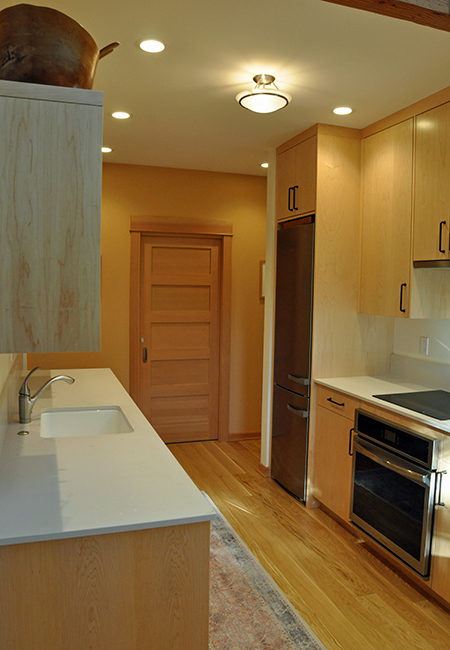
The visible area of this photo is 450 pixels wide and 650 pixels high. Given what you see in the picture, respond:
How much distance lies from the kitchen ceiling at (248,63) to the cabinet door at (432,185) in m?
0.17

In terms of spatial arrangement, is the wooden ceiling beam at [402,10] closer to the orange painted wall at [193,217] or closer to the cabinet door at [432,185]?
the cabinet door at [432,185]

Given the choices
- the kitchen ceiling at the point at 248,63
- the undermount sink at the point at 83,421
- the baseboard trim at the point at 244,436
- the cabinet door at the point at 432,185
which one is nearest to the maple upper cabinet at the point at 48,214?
the kitchen ceiling at the point at 248,63

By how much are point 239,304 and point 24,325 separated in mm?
3967

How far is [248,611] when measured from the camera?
2.37 metres

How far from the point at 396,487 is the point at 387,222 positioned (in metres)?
1.56

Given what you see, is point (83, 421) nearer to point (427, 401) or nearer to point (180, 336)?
point (427, 401)

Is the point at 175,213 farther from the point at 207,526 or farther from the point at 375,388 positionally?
the point at 207,526

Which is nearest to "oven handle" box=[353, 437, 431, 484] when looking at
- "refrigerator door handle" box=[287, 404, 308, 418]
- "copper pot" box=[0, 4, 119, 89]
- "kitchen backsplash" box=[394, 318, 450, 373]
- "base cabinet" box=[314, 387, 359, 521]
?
"base cabinet" box=[314, 387, 359, 521]

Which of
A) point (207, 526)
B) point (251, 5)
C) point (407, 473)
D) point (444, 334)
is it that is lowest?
point (407, 473)

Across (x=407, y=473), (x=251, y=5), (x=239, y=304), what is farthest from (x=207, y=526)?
(x=239, y=304)

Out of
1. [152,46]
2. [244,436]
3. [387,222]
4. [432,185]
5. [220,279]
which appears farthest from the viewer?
[244,436]

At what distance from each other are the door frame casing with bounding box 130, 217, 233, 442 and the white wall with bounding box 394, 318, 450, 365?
5.80ft

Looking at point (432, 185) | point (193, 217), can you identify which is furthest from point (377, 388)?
point (193, 217)

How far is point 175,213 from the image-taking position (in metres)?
4.73
